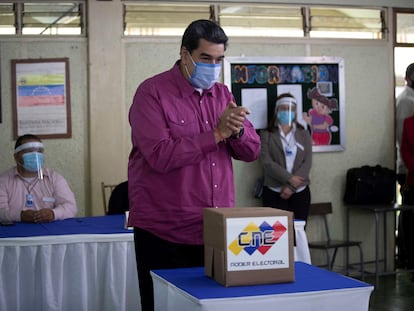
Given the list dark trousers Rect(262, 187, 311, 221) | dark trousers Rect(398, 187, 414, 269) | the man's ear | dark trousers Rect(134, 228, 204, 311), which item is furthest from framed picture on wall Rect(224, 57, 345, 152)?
dark trousers Rect(134, 228, 204, 311)

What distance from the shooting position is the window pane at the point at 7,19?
6.09m

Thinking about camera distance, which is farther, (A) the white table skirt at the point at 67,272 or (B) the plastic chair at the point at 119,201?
(B) the plastic chair at the point at 119,201

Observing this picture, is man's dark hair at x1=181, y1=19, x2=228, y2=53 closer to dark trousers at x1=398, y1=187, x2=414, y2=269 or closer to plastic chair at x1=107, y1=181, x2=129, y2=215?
plastic chair at x1=107, y1=181, x2=129, y2=215

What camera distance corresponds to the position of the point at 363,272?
21.6 feet

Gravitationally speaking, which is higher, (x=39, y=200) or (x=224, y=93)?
(x=224, y=93)

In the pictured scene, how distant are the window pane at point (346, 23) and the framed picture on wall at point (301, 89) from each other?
273 millimetres

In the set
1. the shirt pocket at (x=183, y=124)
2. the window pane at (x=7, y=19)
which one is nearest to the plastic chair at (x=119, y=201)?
the window pane at (x=7, y=19)

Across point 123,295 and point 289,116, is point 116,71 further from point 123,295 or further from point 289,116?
point 123,295

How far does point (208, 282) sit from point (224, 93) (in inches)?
30.5

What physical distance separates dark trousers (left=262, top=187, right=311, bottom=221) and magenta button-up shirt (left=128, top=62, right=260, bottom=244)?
140 inches

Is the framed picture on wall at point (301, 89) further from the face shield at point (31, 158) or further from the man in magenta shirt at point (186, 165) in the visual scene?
the man in magenta shirt at point (186, 165)

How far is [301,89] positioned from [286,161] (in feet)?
2.56

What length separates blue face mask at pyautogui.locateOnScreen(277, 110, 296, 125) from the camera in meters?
6.27

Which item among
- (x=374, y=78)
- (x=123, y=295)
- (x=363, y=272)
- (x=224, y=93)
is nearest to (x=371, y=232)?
(x=363, y=272)
